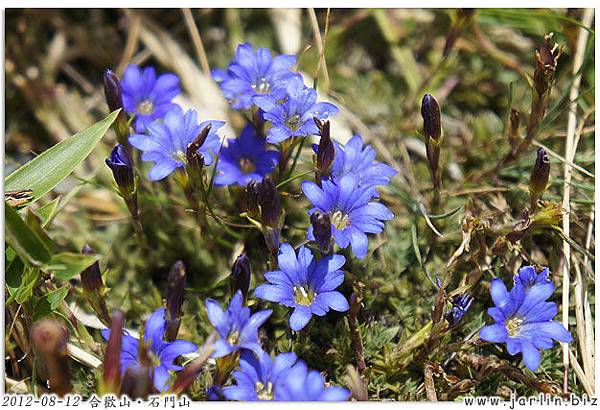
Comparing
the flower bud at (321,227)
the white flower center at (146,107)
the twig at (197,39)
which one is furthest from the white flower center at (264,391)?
the twig at (197,39)

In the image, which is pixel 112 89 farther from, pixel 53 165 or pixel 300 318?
pixel 300 318

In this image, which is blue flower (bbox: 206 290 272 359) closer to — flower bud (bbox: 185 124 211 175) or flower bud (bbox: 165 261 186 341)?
Result: flower bud (bbox: 165 261 186 341)

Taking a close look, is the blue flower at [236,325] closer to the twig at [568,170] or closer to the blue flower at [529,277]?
the blue flower at [529,277]

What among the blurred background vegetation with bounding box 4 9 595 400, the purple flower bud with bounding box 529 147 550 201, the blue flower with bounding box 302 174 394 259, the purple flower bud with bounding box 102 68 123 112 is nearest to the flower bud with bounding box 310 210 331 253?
the blue flower with bounding box 302 174 394 259

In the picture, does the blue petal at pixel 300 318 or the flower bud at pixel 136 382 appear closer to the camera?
the flower bud at pixel 136 382

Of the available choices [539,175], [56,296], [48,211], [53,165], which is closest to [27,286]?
[56,296]

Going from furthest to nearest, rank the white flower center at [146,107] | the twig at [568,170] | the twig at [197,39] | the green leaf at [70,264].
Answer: the twig at [197,39], the white flower center at [146,107], the twig at [568,170], the green leaf at [70,264]

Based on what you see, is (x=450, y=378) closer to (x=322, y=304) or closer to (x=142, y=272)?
(x=322, y=304)

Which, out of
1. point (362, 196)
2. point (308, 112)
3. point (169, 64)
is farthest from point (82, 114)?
point (362, 196)
